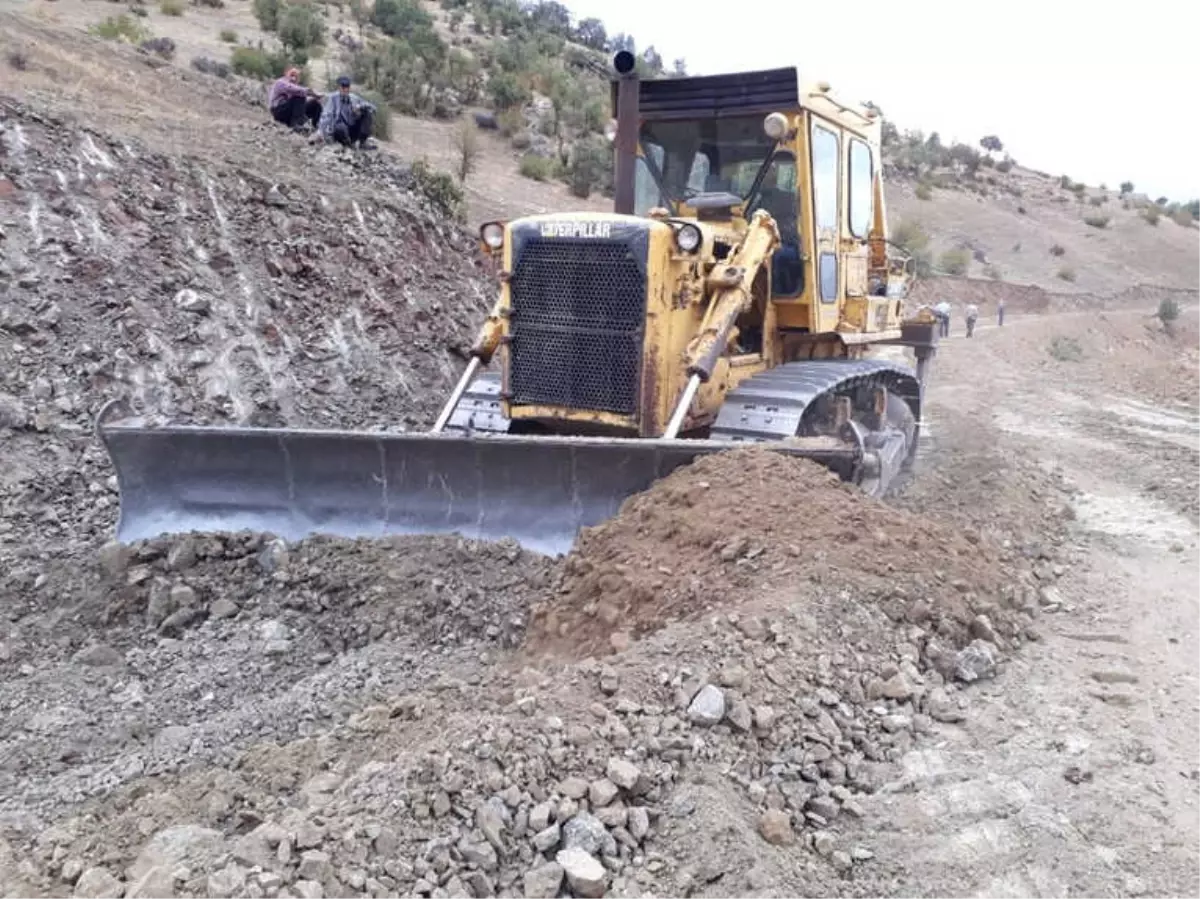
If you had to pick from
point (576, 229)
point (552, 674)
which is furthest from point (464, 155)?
point (552, 674)

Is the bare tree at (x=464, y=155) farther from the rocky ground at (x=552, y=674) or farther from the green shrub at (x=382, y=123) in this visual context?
the rocky ground at (x=552, y=674)

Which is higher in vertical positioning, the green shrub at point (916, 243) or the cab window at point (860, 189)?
the green shrub at point (916, 243)

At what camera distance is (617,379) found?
6.61 meters

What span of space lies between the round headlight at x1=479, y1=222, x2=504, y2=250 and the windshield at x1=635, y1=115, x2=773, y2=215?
121 cm

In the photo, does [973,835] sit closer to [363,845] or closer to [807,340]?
[363,845]

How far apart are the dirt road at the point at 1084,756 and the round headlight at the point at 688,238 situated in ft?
8.79

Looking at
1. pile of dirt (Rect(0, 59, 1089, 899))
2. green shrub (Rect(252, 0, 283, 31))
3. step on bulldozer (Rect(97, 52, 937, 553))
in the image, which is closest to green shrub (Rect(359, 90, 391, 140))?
green shrub (Rect(252, 0, 283, 31))

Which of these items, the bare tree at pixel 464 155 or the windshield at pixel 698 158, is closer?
the windshield at pixel 698 158

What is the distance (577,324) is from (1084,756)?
366 centimetres

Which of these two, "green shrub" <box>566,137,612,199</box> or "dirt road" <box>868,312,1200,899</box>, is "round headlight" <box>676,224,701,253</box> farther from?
"green shrub" <box>566,137,612,199</box>

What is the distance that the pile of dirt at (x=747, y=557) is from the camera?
493 centimetres

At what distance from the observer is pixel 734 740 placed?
393cm

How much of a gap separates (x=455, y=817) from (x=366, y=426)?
6.38 metres

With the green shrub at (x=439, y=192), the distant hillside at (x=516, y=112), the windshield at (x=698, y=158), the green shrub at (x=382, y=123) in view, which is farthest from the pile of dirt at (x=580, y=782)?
the green shrub at (x=382, y=123)
